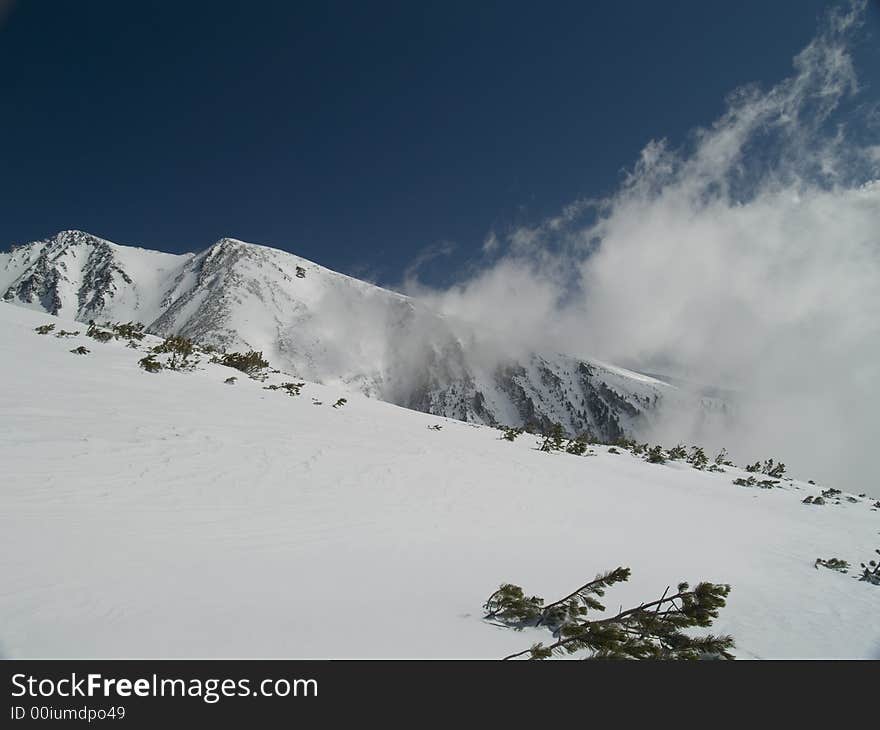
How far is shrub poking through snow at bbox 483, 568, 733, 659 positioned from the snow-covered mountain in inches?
2814

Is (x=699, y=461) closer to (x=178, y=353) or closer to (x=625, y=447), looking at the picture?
(x=625, y=447)

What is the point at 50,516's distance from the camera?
381 cm

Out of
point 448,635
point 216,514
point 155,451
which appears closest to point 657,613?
point 448,635

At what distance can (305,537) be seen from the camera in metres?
4.40

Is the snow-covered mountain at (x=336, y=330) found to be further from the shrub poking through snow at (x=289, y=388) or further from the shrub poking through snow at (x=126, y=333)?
the shrub poking through snow at (x=126, y=333)

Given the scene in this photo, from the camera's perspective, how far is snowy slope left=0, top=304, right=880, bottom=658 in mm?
2510

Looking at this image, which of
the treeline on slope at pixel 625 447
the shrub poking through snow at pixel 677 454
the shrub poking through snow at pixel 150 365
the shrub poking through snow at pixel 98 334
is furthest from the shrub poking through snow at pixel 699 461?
the shrub poking through snow at pixel 98 334

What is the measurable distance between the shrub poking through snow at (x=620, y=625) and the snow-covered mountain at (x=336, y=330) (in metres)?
71.5

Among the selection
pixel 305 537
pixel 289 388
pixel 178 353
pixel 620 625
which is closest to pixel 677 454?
pixel 289 388

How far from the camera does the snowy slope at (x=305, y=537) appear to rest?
8.23ft

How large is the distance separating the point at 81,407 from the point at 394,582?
7.10 m
